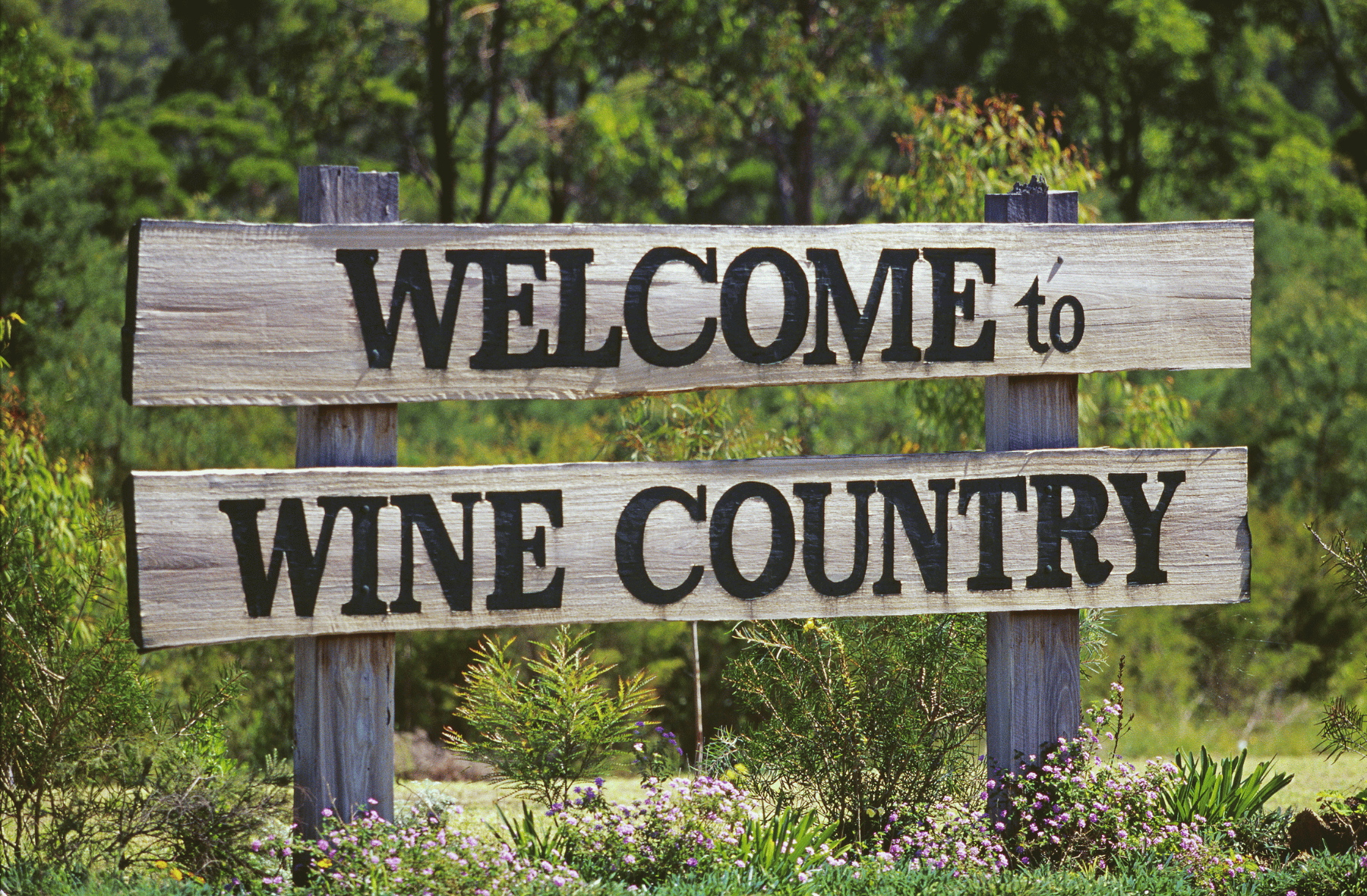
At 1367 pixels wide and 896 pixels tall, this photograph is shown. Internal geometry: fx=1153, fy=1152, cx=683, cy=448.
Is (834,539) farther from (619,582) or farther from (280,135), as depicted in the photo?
(280,135)

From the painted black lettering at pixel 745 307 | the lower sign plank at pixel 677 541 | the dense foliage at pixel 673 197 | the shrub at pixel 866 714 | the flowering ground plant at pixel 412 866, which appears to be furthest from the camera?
the dense foliage at pixel 673 197

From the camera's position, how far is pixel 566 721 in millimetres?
3980

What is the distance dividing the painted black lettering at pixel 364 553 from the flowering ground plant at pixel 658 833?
2.99 feet

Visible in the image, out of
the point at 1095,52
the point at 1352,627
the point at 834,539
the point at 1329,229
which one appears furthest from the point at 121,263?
the point at 1329,229

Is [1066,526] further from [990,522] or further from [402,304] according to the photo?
[402,304]

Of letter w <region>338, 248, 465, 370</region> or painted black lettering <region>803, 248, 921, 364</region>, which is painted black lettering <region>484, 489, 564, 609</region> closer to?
letter w <region>338, 248, 465, 370</region>

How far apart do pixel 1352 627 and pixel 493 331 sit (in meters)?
8.93

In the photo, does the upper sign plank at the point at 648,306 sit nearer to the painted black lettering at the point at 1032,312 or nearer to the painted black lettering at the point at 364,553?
the painted black lettering at the point at 1032,312

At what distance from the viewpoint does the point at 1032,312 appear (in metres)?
3.72

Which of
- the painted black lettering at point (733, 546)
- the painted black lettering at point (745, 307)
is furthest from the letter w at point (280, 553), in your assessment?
the painted black lettering at point (745, 307)

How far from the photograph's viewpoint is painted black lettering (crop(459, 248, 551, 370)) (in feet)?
11.2

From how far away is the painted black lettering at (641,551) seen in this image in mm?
3480

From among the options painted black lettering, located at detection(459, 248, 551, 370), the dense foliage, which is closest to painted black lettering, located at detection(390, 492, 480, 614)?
painted black lettering, located at detection(459, 248, 551, 370)

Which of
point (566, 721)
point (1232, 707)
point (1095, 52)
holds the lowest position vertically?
point (1232, 707)
